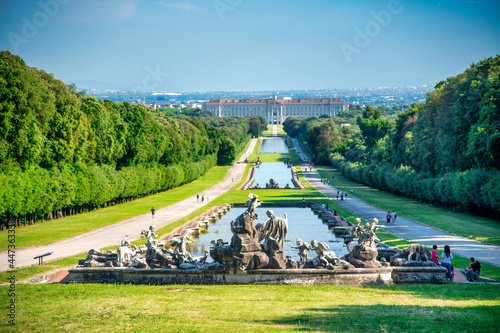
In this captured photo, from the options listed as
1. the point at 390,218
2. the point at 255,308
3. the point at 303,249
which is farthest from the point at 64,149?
the point at 255,308

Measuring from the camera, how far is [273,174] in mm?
96812

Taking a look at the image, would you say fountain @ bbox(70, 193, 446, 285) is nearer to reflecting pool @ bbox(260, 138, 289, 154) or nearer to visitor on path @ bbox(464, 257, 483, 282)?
visitor on path @ bbox(464, 257, 483, 282)

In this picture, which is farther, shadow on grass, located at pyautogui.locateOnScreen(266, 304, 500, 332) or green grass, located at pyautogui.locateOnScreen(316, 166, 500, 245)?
green grass, located at pyautogui.locateOnScreen(316, 166, 500, 245)

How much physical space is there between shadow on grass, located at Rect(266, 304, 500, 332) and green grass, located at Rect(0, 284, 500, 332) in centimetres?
2

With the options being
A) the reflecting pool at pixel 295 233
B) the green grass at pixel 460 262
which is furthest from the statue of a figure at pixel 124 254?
the green grass at pixel 460 262

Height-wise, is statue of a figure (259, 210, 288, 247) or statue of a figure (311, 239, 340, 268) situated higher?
statue of a figure (259, 210, 288, 247)

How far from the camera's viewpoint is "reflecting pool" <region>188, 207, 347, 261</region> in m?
28.9

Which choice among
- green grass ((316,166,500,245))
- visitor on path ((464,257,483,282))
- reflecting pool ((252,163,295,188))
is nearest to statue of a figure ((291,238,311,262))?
visitor on path ((464,257,483,282))

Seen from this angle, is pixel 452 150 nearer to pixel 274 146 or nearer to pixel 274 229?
pixel 274 229

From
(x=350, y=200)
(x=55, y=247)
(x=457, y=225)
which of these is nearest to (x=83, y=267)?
(x=55, y=247)

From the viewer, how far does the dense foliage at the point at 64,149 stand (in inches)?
1469

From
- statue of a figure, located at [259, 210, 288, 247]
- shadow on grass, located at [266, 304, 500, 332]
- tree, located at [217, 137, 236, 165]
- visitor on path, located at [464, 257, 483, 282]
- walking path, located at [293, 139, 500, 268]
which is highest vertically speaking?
tree, located at [217, 137, 236, 165]

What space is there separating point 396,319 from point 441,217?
3158cm

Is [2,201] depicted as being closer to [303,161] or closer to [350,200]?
[350,200]
